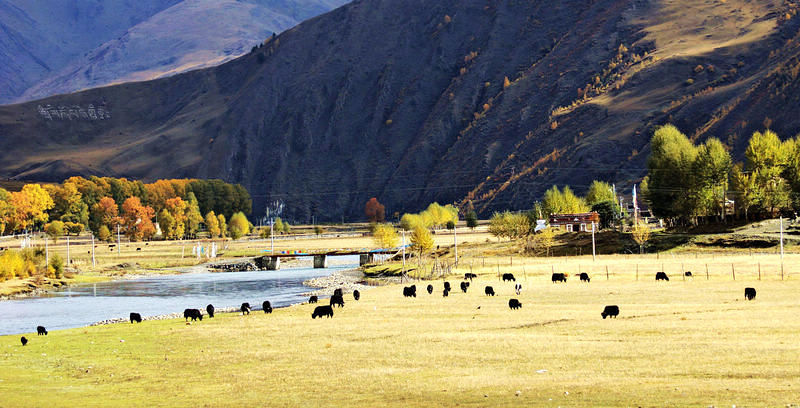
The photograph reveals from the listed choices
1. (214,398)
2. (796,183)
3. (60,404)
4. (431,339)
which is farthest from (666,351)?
(796,183)

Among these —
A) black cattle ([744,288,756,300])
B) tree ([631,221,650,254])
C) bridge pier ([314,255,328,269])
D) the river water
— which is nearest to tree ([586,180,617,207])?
tree ([631,221,650,254])

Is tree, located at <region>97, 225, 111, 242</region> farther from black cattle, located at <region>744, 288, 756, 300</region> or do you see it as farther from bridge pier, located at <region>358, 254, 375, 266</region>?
black cattle, located at <region>744, 288, 756, 300</region>

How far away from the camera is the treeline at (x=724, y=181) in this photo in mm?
109000

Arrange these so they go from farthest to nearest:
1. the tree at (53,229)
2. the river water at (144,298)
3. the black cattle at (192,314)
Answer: the tree at (53,229) < the river water at (144,298) < the black cattle at (192,314)

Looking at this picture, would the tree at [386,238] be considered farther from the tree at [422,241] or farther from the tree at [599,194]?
the tree at [599,194]

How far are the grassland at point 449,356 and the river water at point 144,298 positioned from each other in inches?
650

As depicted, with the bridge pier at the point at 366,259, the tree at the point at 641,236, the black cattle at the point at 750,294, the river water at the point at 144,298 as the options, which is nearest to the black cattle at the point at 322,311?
the river water at the point at 144,298

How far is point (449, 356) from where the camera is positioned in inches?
1307

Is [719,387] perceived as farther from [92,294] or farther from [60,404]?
[92,294]

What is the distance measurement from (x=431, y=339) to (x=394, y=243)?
103961 millimetres

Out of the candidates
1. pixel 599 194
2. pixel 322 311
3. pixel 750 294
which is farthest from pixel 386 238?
pixel 750 294

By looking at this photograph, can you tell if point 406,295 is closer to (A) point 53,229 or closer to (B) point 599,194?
(B) point 599,194

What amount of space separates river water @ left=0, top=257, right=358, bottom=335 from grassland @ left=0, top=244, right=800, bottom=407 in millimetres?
16513

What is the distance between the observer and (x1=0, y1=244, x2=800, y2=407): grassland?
25906mm
